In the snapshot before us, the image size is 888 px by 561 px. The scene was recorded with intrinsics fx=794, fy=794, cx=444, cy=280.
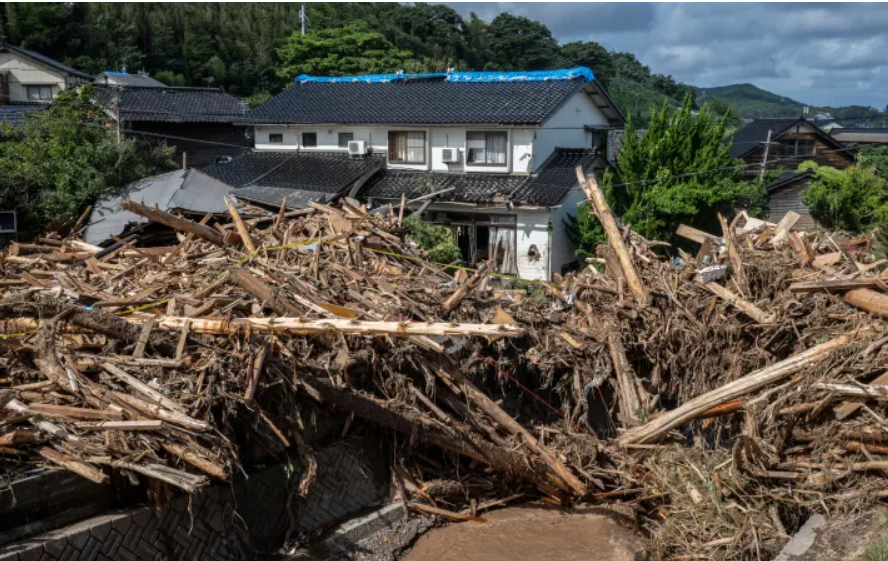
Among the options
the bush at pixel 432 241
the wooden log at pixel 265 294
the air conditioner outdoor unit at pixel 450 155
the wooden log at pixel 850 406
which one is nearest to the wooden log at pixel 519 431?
the wooden log at pixel 265 294

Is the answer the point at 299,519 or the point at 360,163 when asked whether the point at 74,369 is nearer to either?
the point at 299,519

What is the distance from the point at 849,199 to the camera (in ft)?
80.5

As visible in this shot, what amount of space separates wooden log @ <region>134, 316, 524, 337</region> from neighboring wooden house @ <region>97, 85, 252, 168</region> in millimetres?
19152

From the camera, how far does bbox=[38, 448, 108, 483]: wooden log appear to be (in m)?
6.55

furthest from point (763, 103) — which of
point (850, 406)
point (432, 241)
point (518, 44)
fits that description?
point (850, 406)

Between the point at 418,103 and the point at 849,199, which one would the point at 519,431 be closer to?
the point at 418,103

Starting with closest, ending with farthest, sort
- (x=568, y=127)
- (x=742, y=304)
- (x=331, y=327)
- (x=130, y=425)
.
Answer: (x=130, y=425)
(x=331, y=327)
(x=742, y=304)
(x=568, y=127)

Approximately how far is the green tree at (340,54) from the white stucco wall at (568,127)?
54.1 ft

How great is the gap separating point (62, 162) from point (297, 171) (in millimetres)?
7875

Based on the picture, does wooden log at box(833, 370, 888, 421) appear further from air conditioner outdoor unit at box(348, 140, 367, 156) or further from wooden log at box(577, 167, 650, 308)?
air conditioner outdoor unit at box(348, 140, 367, 156)

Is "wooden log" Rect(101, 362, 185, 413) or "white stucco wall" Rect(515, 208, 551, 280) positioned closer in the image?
"wooden log" Rect(101, 362, 185, 413)

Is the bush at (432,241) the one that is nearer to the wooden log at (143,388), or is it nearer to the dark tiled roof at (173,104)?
the wooden log at (143,388)

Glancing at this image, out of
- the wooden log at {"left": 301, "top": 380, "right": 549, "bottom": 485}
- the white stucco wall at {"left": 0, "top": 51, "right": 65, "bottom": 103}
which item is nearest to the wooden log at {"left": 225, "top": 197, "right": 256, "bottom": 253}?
the wooden log at {"left": 301, "top": 380, "right": 549, "bottom": 485}

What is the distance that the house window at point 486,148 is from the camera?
75.2 feet
